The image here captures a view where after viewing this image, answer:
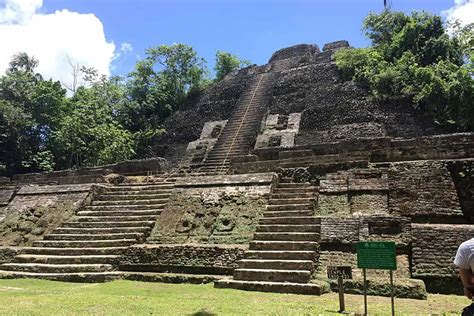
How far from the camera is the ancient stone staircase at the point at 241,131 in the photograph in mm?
17375

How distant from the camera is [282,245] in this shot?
8031mm

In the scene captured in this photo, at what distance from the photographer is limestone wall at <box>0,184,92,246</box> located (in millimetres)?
10562

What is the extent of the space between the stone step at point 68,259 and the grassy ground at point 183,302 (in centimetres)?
140

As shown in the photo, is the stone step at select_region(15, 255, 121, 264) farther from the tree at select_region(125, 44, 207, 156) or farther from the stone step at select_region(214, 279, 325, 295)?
the tree at select_region(125, 44, 207, 156)

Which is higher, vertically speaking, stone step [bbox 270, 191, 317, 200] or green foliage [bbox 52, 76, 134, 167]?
green foliage [bbox 52, 76, 134, 167]

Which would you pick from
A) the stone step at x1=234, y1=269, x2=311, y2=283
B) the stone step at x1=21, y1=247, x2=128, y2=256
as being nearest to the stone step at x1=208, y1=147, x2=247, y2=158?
the stone step at x1=21, y1=247, x2=128, y2=256

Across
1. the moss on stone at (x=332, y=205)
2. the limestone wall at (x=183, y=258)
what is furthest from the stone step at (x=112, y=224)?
the moss on stone at (x=332, y=205)

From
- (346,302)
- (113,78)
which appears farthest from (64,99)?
(346,302)

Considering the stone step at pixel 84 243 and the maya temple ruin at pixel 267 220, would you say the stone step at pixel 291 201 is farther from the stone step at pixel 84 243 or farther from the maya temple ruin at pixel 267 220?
the stone step at pixel 84 243

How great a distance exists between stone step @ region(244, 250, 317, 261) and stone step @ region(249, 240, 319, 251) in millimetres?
172

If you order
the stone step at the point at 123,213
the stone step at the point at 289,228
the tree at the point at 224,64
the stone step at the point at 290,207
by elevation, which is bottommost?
the stone step at the point at 289,228

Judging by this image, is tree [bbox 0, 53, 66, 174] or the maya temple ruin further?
tree [bbox 0, 53, 66, 174]

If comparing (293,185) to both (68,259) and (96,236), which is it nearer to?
(96,236)

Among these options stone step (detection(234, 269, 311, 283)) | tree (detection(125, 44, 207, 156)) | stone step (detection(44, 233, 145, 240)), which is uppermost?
tree (detection(125, 44, 207, 156))
